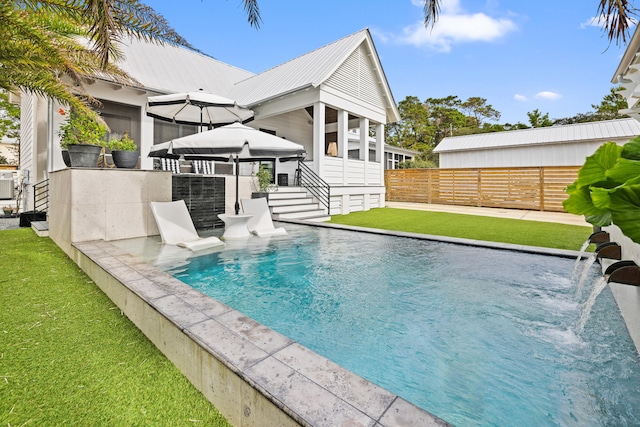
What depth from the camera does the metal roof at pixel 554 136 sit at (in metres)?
16.4

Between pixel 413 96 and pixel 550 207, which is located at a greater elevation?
pixel 413 96

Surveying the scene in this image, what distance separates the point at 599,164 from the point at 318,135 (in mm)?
10241

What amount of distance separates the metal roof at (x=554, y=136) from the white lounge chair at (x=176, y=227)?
63.5 feet

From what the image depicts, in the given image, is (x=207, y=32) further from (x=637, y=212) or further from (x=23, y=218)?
(x=637, y=212)

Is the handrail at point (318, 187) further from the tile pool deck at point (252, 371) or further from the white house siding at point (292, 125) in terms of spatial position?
the tile pool deck at point (252, 371)

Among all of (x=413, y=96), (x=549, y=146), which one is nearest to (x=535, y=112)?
(x=413, y=96)

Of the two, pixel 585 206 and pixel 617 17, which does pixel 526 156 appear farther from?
pixel 585 206

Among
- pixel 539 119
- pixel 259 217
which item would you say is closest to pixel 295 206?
pixel 259 217

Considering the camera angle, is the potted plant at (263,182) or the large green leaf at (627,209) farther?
the potted plant at (263,182)

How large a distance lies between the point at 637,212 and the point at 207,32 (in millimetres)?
10576

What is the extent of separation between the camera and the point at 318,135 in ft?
37.5

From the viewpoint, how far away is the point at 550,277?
159 inches

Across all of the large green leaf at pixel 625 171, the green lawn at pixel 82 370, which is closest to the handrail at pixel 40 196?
the green lawn at pixel 82 370

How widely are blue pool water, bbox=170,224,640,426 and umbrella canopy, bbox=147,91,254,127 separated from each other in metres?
4.15
